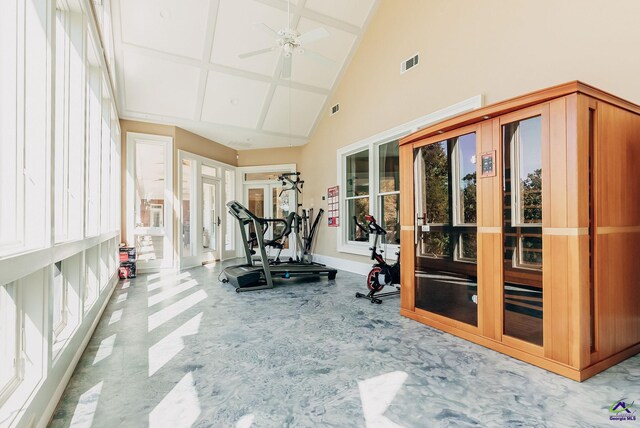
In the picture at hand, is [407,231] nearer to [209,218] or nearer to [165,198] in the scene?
[165,198]

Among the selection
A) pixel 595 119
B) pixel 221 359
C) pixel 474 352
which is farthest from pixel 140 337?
pixel 595 119

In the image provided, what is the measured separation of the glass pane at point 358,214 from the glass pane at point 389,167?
0.59 metres

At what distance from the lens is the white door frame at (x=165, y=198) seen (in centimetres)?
609

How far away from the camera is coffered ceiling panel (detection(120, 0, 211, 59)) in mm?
4574

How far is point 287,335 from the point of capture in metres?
2.85

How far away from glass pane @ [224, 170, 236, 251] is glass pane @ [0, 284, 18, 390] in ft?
22.1

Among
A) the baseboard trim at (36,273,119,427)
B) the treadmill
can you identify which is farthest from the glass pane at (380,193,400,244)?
the baseboard trim at (36,273,119,427)

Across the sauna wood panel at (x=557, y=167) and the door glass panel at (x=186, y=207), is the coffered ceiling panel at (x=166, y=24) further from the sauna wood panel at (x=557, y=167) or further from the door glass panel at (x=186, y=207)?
the sauna wood panel at (x=557, y=167)

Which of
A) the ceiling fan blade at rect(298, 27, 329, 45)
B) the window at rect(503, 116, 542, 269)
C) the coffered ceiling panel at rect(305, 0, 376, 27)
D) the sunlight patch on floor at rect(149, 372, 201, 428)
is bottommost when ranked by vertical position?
the sunlight patch on floor at rect(149, 372, 201, 428)

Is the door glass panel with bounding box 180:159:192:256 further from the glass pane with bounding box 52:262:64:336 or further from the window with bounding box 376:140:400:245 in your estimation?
the window with bounding box 376:140:400:245

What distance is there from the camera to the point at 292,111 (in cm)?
706

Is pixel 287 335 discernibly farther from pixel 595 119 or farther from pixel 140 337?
pixel 595 119

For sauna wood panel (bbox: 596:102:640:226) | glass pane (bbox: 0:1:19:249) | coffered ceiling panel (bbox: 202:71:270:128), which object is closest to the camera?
glass pane (bbox: 0:1:19:249)

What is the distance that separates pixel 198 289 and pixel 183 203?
9.00ft
